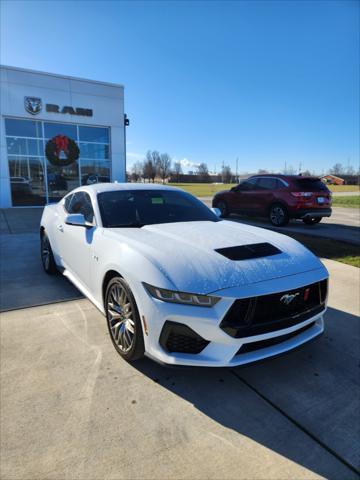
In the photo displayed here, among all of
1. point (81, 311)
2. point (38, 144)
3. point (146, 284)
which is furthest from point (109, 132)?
point (146, 284)

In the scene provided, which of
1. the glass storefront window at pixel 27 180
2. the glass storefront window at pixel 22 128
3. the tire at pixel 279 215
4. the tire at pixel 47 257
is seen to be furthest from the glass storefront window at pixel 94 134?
the tire at pixel 47 257

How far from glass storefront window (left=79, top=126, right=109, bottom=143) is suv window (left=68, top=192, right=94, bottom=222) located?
13365 mm

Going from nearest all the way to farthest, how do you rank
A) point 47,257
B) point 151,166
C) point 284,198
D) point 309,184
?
point 47,257, point 309,184, point 284,198, point 151,166

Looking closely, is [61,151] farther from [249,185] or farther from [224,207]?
[249,185]

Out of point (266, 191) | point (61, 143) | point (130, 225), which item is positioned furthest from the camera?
point (61, 143)

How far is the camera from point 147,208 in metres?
3.66

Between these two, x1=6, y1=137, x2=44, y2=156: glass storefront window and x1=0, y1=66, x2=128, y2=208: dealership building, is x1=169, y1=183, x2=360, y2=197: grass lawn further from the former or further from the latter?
x1=6, y1=137, x2=44, y2=156: glass storefront window

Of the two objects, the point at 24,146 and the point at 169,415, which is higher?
the point at 24,146

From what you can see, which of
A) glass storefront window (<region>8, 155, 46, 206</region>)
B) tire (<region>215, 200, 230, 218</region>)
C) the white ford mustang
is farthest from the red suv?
glass storefront window (<region>8, 155, 46, 206</region>)

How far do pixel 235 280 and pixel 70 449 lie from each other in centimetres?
143

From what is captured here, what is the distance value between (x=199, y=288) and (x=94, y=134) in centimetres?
1640

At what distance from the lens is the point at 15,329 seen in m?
3.28

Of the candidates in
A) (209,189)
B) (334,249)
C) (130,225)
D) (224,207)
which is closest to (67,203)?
(130,225)

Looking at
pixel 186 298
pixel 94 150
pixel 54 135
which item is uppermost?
pixel 54 135
